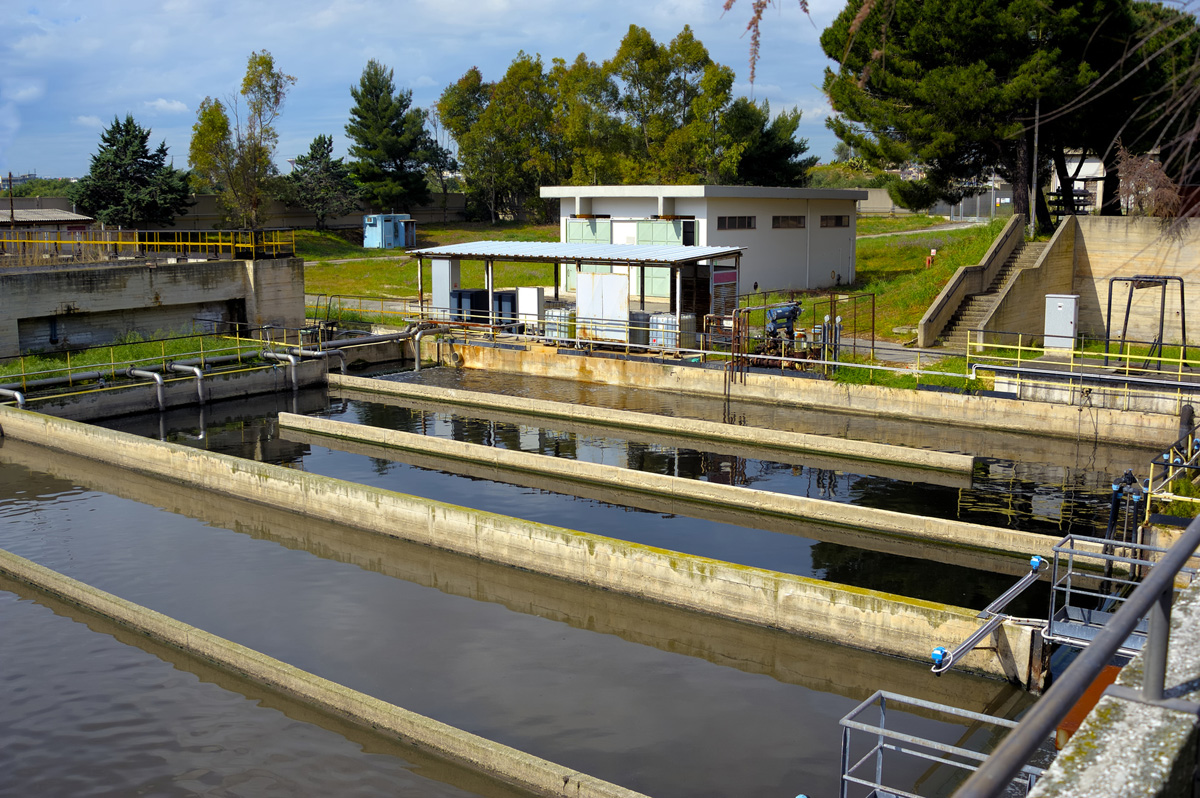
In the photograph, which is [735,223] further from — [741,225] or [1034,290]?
[1034,290]

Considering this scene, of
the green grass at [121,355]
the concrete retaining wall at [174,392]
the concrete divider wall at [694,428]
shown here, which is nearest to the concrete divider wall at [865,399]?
the concrete divider wall at [694,428]

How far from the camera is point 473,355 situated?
3444cm

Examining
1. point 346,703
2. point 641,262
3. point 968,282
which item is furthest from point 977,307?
point 346,703

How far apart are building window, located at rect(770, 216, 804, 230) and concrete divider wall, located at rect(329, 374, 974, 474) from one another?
2079 cm

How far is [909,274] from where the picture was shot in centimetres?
4172

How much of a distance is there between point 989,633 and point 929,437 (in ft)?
42.2

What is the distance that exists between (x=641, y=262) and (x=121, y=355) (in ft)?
53.8

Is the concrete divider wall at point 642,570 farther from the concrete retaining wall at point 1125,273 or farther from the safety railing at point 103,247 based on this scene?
the concrete retaining wall at point 1125,273

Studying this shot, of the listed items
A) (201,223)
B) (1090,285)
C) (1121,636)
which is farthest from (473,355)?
(201,223)

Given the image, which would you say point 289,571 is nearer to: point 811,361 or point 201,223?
point 811,361

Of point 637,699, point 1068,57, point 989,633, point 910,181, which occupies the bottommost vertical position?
point 637,699

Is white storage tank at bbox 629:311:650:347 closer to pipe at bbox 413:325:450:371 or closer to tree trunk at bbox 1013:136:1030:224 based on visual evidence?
pipe at bbox 413:325:450:371

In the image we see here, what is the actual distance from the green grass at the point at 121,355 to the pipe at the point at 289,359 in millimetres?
380

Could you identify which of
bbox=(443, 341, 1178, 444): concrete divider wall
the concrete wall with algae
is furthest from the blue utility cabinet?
the concrete wall with algae
